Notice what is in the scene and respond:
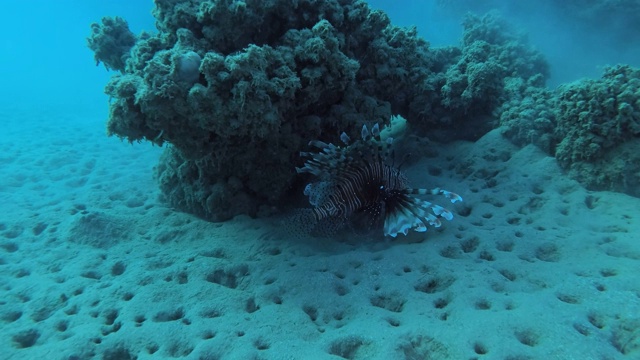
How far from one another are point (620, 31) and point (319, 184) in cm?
1409

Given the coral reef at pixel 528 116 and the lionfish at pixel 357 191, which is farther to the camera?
the coral reef at pixel 528 116

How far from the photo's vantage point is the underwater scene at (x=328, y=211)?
9.11 feet

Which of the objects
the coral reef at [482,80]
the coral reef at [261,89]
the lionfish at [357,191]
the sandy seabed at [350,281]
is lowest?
the sandy seabed at [350,281]

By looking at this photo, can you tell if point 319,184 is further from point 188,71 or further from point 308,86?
point 188,71

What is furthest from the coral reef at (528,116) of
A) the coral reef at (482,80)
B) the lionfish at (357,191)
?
the lionfish at (357,191)

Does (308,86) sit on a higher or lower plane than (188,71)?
higher

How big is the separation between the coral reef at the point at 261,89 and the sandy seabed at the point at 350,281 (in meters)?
0.60

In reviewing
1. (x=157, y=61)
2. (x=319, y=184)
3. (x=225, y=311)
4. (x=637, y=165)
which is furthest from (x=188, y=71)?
(x=637, y=165)

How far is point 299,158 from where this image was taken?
A: 186 inches

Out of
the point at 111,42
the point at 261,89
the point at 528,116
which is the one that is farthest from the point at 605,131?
the point at 111,42

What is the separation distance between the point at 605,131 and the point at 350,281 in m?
3.75

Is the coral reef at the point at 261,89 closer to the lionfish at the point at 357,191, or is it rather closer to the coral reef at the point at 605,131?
the lionfish at the point at 357,191

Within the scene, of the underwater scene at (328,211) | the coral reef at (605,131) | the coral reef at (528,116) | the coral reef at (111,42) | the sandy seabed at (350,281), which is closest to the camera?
the sandy seabed at (350,281)

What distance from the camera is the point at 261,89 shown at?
11.5ft
